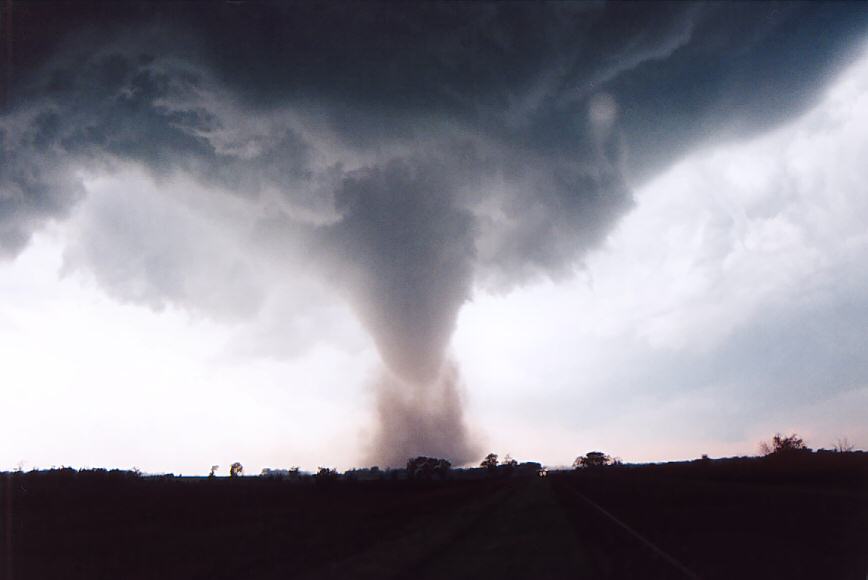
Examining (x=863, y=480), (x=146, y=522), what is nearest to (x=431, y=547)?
(x=146, y=522)

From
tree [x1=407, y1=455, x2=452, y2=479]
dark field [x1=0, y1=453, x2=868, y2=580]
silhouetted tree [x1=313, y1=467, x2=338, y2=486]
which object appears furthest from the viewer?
tree [x1=407, y1=455, x2=452, y2=479]

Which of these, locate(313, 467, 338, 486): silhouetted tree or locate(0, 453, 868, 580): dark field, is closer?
locate(0, 453, 868, 580): dark field

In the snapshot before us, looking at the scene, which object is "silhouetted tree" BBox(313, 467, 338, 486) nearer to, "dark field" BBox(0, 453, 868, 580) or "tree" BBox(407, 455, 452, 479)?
"dark field" BBox(0, 453, 868, 580)

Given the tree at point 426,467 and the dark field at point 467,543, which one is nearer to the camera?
the dark field at point 467,543

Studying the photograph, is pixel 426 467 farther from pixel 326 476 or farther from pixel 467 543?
pixel 467 543

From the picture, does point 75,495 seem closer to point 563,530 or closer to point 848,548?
point 563,530

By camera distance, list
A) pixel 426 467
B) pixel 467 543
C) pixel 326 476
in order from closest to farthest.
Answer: pixel 467 543
pixel 326 476
pixel 426 467

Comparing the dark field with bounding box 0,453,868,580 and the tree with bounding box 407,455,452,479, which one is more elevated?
the tree with bounding box 407,455,452,479

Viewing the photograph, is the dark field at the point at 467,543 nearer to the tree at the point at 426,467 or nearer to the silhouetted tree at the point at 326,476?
the silhouetted tree at the point at 326,476

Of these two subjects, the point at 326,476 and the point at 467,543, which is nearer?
the point at 467,543

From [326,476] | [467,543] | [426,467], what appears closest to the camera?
[467,543]

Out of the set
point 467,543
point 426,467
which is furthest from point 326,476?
point 426,467

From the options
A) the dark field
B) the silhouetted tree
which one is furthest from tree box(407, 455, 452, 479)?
the dark field

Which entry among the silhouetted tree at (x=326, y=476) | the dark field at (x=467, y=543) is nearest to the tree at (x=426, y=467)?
the silhouetted tree at (x=326, y=476)
